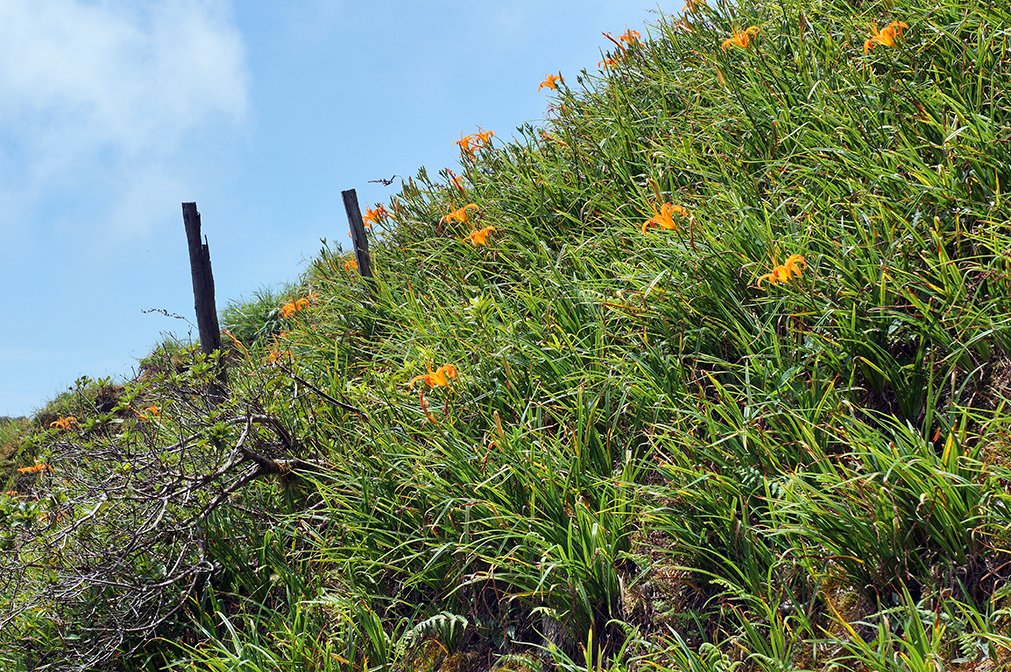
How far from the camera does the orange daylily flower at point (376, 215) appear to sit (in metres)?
6.86

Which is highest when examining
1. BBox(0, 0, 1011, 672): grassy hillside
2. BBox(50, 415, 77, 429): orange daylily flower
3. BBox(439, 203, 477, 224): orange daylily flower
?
BBox(439, 203, 477, 224): orange daylily flower

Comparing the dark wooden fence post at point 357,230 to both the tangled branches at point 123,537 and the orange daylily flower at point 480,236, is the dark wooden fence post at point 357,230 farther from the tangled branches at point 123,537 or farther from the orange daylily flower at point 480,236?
the tangled branches at point 123,537

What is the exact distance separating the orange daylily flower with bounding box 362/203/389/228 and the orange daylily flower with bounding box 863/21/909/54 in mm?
3612

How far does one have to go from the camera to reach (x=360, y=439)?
4.86 m

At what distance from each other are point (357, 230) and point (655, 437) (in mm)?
3726

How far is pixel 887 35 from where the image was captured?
15.7ft

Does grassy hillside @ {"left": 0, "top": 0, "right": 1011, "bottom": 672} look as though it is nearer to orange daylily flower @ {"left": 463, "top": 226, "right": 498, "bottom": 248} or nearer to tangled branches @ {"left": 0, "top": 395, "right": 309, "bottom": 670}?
tangled branches @ {"left": 0, "top": 395, "right": 309, "bottom": 670}

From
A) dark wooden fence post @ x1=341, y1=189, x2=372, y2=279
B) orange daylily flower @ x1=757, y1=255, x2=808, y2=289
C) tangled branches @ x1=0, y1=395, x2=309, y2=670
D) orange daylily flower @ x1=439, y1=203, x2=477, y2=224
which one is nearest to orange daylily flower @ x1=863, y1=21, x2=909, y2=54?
orange daylily flower @ x1=757, y1=255, x2=808, y2=289

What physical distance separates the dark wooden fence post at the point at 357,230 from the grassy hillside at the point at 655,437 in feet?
1.64

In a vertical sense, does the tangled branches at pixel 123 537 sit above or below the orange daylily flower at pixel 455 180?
below

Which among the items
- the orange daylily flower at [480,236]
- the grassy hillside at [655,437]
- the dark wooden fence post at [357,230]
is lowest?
the grassy hillside at [655,437]

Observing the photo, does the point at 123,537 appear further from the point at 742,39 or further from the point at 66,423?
the point at 742,39

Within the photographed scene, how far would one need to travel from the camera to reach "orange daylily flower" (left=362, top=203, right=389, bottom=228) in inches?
270

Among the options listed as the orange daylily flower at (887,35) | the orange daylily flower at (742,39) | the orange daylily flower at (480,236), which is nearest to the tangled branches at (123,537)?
the orange daylily flower at (480,236)
